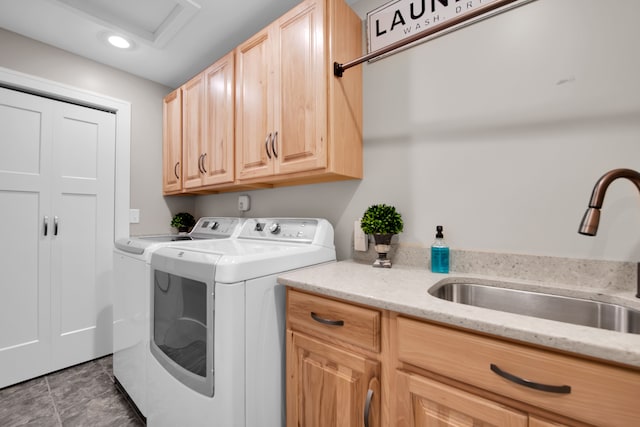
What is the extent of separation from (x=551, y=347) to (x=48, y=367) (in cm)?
302

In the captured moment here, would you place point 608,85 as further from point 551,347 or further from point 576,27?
point 551,347

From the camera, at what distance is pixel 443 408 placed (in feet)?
2.59

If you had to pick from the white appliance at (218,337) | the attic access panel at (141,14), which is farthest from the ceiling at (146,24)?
the white appliance at (218,337)

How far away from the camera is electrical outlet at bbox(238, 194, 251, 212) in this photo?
7.46 feet

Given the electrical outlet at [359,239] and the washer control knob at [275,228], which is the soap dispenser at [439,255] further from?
the washer control knob at [275,228]

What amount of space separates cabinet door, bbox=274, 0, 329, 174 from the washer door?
2.49 ft

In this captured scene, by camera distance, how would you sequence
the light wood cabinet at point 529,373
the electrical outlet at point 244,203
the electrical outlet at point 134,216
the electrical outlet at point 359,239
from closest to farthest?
the light wood cabinet at point 529,373 < the electrical outlet at point 359,239 < the electrical outlet at point 244,203 < the electrical outlet at point 134,216

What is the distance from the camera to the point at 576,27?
3.45 feet

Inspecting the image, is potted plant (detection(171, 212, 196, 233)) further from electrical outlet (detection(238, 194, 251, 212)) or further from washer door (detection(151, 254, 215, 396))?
washer door (detection(151, 254, 215, 396))

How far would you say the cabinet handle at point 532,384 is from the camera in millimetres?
618

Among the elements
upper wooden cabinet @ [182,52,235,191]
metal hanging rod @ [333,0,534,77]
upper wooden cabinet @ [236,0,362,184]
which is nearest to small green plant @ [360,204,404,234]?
upper wooden cabinet @ [236,0,362,184]

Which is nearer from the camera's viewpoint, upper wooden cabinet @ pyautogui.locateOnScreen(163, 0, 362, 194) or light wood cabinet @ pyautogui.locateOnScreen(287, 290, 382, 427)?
light wood cabinet @ pyautogui.locateOnScreen(287, 290, 382, 427)

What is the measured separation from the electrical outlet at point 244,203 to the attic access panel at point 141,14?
125cm

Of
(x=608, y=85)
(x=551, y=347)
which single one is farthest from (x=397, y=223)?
(x=608, y=85)
